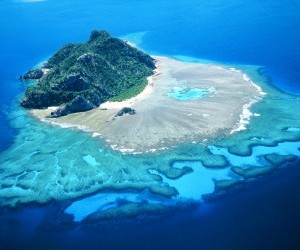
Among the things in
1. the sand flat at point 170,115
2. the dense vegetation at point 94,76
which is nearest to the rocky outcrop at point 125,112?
the sand flat at point 170,115

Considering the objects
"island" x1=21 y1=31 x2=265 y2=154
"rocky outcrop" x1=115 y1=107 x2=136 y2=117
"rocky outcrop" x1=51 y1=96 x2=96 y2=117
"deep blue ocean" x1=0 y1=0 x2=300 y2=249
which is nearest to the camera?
"deep blue ocean" x1=0 y1=0 x2=300 y2=249

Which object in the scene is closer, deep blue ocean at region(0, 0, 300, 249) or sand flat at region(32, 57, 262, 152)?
deep blue ocean at region(0, 0, 300, 249)

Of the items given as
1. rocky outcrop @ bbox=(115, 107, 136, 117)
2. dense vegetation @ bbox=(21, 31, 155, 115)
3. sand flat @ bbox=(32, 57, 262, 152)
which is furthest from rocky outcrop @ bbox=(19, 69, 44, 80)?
rocky outcrop @ bbox=(115, 107, 136, 117)

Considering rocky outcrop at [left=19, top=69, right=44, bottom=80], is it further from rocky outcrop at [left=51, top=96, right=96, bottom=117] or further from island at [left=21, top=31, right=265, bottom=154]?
rocky outcrop at [left=51, top=96, right=96, bottom=117]

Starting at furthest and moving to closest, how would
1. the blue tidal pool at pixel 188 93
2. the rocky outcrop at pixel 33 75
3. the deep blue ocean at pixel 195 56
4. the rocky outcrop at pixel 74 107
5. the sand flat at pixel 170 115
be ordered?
the rocky outcrop at pixel 33 75 < the blue tidal pool at pixel 188 93 < the rocky outcrop at pixel 74 107 < the sand flat at pixel 170 115 < the deep blue ocean at pixel 195 56

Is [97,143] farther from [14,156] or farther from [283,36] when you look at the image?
[283,36]

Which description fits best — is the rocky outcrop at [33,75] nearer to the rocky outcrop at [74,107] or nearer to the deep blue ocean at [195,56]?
the deep blue ocean at [195,56]

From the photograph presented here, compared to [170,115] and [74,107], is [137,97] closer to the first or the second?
[170,115]
